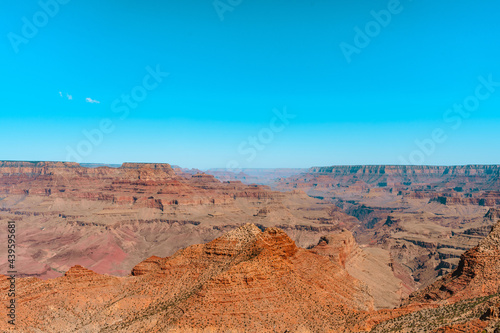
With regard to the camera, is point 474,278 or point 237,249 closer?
point 237,249

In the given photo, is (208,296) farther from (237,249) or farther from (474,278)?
(474,278)

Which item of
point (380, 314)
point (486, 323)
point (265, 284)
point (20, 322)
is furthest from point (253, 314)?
point (20, 322)

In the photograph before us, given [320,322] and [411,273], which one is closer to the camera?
[320,322]

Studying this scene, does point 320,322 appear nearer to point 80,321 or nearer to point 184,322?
point 184,322

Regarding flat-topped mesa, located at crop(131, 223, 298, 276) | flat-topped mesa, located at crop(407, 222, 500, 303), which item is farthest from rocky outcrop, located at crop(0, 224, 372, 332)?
flat-topped mesa, located at crop(407, 222, 500, 303)

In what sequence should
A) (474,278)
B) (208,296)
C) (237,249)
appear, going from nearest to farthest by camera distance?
(208,296) < (237,249) < (474,278)

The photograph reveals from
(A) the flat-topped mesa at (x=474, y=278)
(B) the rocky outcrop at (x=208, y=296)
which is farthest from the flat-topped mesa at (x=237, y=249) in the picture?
(A) the flat-topped mesa at (x=474, y=278)

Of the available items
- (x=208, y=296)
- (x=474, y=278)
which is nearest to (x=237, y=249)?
(x=208, y=296)

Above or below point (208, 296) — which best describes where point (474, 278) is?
below

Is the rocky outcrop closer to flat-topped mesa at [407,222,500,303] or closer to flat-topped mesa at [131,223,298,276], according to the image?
flat-topped mesa at [131,223,298,276]
